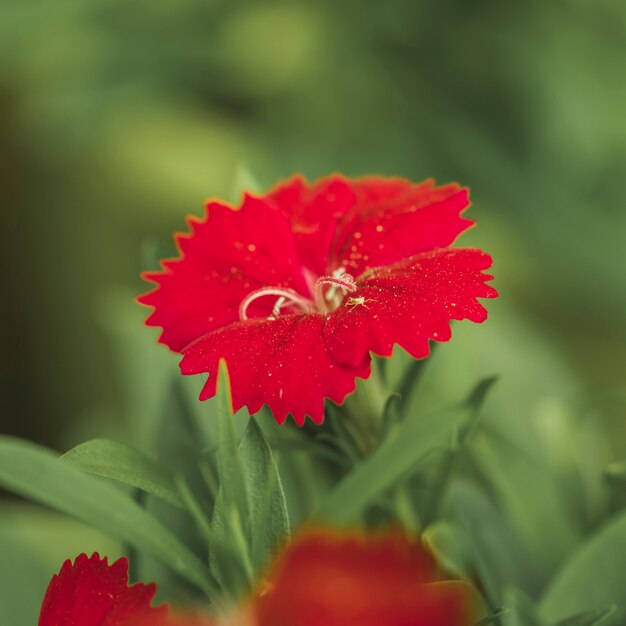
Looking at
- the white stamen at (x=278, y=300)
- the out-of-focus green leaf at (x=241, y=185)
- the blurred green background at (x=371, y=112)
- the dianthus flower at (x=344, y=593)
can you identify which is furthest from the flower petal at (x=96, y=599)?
the blurred green background at (x=371, y=112)

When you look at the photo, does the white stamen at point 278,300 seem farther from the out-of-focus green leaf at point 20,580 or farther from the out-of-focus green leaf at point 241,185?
the out-of-focus green leaf at point 20,580

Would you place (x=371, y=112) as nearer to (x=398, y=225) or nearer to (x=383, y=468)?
(x=398, y=225)

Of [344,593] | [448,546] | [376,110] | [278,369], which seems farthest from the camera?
[376,110]

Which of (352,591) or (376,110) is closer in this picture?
(352,591)

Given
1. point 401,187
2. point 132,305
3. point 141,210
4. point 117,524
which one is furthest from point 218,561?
point 141,210

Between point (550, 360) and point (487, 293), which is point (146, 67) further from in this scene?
point (487, 293)

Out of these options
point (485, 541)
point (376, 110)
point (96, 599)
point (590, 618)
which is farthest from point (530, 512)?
point (376, 110)
